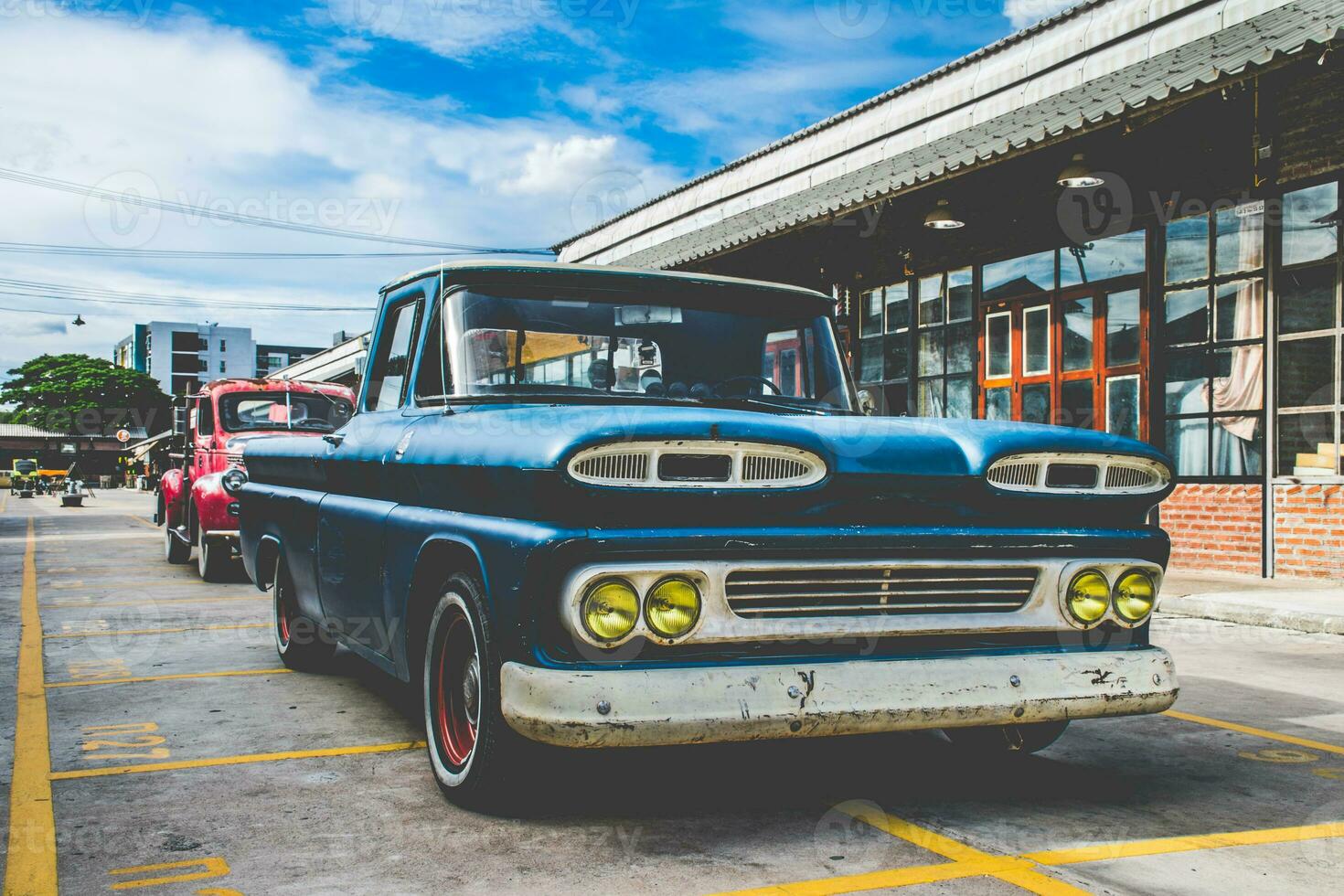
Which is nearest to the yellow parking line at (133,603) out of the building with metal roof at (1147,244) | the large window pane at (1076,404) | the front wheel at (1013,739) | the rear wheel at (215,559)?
the rear wheel at (215,559)

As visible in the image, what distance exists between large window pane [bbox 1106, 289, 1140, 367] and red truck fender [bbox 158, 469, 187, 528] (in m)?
9.86

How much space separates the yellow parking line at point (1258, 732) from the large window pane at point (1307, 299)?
21.1ft

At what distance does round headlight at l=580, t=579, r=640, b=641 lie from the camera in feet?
11.1

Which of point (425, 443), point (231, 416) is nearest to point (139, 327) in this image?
point (231, 416)

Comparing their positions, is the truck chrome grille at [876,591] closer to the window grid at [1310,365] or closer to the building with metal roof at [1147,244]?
the building with metal roof at [1147,244]

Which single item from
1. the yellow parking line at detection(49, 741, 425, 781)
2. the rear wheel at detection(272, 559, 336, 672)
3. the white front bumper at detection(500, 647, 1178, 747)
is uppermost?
the white front bumper at detection(500, 647, 1178, 747)

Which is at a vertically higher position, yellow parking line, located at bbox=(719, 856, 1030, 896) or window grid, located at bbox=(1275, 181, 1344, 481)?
window grid, located at bbox=(1275, 181, 1344, 481)

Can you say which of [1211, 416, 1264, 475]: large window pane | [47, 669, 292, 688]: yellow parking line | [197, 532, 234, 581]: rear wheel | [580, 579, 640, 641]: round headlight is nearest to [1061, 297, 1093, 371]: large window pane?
[1211, 416, 1264, 475]: large window pane

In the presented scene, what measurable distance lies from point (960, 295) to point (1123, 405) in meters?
2.98

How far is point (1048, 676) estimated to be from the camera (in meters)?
3.75

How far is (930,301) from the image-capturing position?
15672 mm

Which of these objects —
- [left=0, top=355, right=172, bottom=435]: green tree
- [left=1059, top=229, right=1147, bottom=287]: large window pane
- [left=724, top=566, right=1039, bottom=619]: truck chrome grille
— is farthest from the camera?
[left=0, top=355, right=172, bottom=435]: green tree

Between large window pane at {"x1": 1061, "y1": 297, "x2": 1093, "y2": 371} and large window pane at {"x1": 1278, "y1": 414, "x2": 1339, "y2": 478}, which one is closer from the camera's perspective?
large window pane at {"x1": 1278, "y1": 414, "x2": 1339, "y2": 478}

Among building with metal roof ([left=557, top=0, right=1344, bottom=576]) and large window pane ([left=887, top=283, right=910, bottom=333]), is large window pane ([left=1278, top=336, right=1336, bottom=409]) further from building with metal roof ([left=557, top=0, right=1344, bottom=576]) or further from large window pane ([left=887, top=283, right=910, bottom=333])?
large window pane ([left=887, top=283, right=910, bottom=333])
